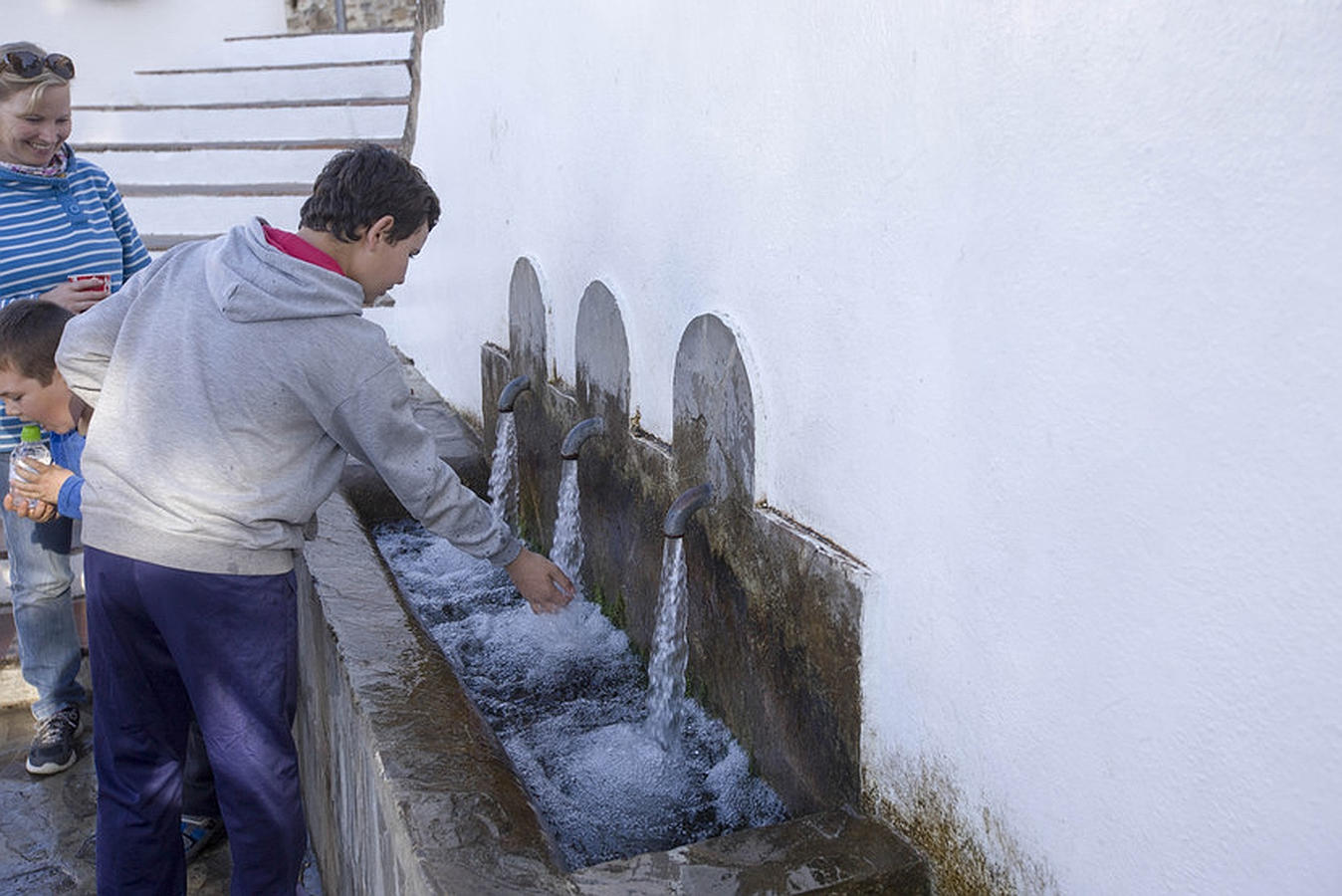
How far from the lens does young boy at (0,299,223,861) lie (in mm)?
2721

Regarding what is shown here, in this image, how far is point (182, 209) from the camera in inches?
259

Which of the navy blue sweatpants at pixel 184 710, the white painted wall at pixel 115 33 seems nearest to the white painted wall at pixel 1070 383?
the navy blue sweatpants at pixel 184 710

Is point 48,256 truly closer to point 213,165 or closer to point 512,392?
point 512,392

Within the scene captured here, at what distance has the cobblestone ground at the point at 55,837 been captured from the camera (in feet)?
10.1

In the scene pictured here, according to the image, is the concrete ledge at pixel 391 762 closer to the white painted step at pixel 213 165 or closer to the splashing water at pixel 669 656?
the splashing water at pixel 669 656

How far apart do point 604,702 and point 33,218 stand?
6.62 ft

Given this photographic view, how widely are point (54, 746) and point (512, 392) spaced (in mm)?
1850

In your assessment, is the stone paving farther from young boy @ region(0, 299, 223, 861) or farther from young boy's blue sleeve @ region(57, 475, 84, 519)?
young boy's blue sleeve @ region(57, 475, 84, 519)

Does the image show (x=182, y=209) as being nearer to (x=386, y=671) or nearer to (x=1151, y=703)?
(x=386, y=671)

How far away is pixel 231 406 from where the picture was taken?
2.17 metres

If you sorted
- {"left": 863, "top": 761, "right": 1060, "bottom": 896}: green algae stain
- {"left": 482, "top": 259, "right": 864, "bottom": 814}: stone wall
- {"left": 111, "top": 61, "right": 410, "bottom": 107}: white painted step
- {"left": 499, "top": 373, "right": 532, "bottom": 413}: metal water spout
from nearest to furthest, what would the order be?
1. {"left": 863, "top": 761, "right": 1060, "bottom": 896}: green algae stain
2. {"left": 482, "top": 259, "right": 864, "bottom": 814}: stone wall
3. {"left": 499, "top": 373, "right": 532, "bottom": 413}: metal water spout
4. {"left": 111, "top": 61, "right": 410, "bottom": 107}: white painted step

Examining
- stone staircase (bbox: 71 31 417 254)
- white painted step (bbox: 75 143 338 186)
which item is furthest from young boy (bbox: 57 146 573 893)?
white painted step (bbox: 75 143 338 186)

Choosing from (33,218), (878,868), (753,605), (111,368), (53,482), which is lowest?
(878,868)

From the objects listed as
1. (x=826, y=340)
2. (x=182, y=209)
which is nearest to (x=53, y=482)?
(x=826, y=340)
